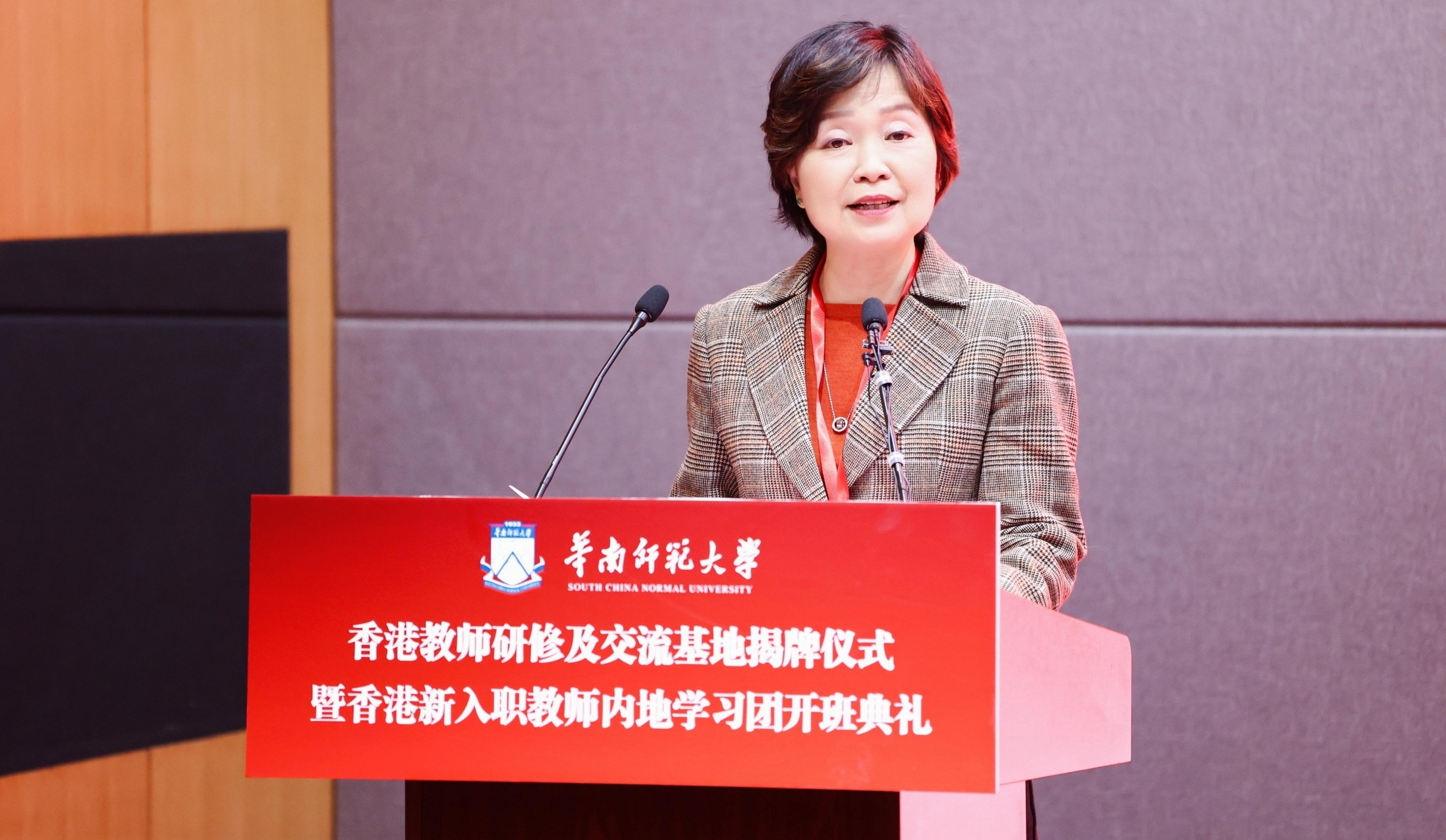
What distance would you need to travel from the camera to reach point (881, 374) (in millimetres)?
1219

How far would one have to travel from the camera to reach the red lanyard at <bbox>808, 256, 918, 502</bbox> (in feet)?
4.72

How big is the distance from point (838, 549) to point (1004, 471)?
1.74 ft

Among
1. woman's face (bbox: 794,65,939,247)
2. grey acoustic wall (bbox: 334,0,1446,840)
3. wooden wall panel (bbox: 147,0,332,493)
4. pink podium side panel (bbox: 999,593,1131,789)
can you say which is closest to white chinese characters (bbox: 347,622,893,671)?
pink podium side panel (bbox: 999,593,1131,789)

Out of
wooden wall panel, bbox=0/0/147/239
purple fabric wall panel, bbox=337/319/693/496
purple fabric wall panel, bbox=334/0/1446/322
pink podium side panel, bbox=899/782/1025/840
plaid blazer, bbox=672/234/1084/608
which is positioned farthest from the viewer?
purple fabric wall panel, bbox=337/319/693/496

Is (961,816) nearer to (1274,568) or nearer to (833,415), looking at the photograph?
(833,415)

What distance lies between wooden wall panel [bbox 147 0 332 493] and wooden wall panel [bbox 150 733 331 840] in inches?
23.3

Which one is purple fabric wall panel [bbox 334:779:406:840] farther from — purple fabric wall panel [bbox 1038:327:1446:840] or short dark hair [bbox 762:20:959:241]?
short dark hair [bbox 762:20:959:241]

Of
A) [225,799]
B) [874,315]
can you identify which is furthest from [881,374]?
[225,799]

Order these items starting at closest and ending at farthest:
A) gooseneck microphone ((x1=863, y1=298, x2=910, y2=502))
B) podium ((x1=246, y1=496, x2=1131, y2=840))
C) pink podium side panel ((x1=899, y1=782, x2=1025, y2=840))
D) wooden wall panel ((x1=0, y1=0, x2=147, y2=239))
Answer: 1. podium ((x1=246, y1=496, x2=1131, y2=840))
2. pink podium side panel ((x1=899, y1=782, x2=1025, y2=840))
3. gooseneck microphone ((x1=863, y1=298, x2=910, y2=502))
4. wooden wall panel ((x1=0, y1=0, x2=147, y2=239))

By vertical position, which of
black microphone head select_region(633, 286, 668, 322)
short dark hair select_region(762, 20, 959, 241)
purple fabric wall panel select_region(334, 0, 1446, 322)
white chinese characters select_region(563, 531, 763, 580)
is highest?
purple fabric wall panel select_region(334, 0, 1446, 322)

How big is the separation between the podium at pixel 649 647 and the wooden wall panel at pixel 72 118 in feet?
4.96

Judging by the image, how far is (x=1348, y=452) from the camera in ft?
7.90

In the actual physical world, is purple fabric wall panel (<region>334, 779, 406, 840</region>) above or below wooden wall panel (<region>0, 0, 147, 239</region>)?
below

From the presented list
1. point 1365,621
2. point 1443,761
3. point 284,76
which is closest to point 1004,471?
point 1365,621
